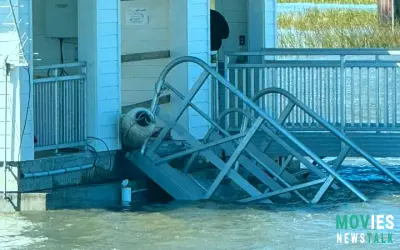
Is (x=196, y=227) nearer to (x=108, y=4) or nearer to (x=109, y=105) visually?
(x=109, y=105)

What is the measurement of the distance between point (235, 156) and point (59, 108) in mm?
2067

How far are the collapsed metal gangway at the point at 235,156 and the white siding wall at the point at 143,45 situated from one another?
1439mm

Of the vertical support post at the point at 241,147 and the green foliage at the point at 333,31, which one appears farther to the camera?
the green foliage at the point at 333,31

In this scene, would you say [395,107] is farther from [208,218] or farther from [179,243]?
[179,243]

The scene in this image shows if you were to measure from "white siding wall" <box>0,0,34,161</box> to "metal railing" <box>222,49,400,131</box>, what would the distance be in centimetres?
398

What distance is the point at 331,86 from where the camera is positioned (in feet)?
63.5

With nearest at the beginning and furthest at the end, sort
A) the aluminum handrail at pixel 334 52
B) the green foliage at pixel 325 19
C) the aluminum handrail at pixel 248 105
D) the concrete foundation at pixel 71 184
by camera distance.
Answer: the concrete foundation at pixel 71 184, the aluminum handrail at pixel 248 105, the aluminum handrail at pixel 334 52, the green foliage at pixel 325 19

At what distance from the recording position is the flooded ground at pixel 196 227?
583 inches

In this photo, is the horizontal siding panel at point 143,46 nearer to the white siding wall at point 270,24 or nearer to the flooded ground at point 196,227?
the white siding wall at point 270,24

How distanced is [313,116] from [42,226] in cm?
373

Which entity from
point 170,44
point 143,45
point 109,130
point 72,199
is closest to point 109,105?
point 109,130

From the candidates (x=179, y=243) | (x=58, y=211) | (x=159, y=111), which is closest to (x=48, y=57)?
(x=159, y=111)

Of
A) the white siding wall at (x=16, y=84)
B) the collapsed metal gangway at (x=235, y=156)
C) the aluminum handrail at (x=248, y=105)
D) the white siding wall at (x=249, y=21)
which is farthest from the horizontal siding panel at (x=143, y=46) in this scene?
the white siding wall at (x=16, y=84)

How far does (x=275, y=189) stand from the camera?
693 inches
